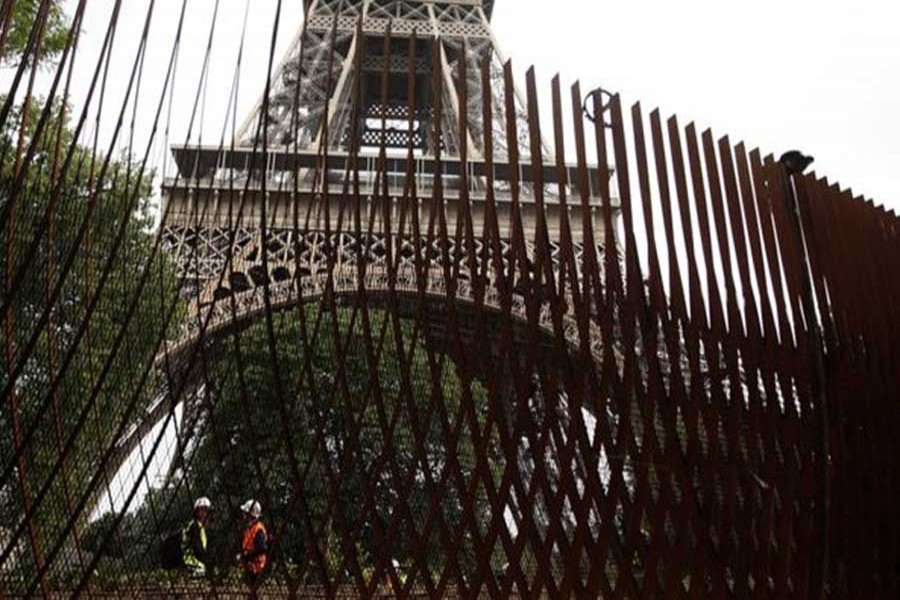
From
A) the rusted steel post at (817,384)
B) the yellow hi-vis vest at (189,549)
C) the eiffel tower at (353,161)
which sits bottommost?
the yellow hi-vis vest at (189,549)

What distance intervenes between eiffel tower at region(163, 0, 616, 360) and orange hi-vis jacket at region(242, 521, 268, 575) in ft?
3.74

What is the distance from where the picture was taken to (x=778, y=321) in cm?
321

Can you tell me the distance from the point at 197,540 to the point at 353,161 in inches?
87.7

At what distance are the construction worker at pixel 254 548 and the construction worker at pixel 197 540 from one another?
8.5 inches

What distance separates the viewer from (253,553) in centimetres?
405

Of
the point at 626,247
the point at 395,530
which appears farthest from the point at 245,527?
the point at 626,247

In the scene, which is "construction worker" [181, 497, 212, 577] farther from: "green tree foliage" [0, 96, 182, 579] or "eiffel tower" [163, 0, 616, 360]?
"eiffel tower" [163, 0, 616, 360]

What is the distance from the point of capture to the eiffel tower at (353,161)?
10.5 feet

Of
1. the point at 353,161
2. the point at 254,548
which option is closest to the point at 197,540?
the point at 254,548

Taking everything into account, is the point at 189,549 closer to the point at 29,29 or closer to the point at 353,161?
the point at 353,161

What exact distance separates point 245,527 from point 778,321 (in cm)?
249

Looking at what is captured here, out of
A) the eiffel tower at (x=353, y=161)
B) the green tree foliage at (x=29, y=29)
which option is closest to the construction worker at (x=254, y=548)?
the eiffel tower at (x=353, y=161)

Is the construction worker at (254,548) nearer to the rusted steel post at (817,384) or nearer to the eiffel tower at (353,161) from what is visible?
the eiffel tower at (353,161)

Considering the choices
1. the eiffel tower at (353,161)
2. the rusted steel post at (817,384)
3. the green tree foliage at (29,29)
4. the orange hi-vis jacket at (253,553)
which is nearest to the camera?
the rusted steel post at (817,384)
